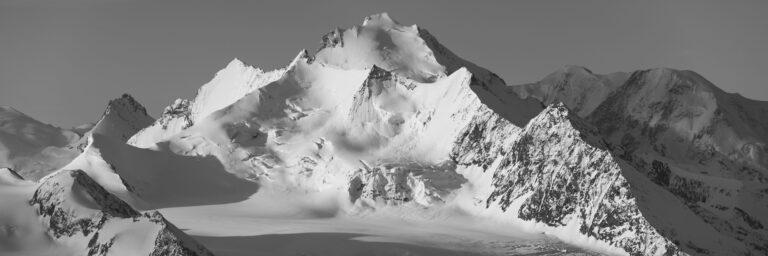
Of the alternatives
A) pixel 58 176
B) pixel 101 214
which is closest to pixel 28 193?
pixel 58 176

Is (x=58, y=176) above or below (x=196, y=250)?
above

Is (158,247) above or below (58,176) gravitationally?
below

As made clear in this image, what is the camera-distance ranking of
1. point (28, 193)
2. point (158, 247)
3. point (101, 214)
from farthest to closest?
1. point (28, 193)
2. point (101, 214)
3. point (158, 247)

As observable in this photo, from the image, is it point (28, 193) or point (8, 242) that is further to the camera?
point (28, 193)

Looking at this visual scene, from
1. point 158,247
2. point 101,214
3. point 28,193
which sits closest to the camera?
point 158,247

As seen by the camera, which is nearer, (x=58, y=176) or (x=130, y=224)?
(x=130, y=224)

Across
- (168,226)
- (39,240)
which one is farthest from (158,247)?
(39,240)

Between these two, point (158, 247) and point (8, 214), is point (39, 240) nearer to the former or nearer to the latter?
point (8, 214)

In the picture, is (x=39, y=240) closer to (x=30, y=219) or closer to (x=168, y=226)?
(x=30, y=219)
